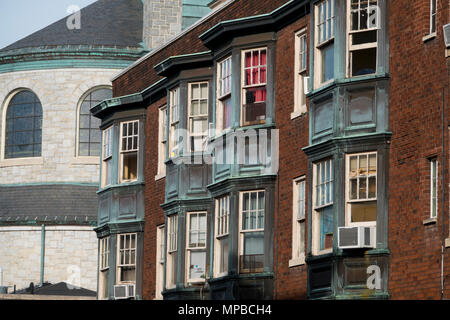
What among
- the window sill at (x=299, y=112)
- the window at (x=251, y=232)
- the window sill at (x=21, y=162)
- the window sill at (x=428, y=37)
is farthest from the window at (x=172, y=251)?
the window sill at (x=21, y=162)

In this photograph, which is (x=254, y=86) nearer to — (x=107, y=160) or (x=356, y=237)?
(x=356, y=237)

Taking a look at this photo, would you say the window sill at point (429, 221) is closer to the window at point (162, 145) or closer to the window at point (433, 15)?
the window at point (433, 15)

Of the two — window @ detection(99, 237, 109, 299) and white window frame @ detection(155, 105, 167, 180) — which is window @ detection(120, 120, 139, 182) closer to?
white window frame @ detection(155, 105, 167, 180)

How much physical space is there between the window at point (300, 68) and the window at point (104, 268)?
1204cm

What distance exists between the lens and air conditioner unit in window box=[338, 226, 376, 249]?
80.6 ft

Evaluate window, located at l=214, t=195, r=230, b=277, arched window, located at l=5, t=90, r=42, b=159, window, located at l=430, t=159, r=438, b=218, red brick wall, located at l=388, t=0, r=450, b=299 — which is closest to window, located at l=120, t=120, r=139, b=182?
window, located at l=214, t=195, r=230, b=277

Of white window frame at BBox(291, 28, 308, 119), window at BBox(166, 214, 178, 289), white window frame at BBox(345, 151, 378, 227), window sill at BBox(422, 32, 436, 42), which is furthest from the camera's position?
window at BBox(166, 214, 178, 289)

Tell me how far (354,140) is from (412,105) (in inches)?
64.7

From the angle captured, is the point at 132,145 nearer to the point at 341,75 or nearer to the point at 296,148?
the point at 296,148

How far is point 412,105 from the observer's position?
24281 millimetres

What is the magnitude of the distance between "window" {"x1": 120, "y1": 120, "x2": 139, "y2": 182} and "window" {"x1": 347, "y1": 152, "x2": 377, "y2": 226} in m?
13.2

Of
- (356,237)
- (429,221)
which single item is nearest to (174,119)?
(356,237)

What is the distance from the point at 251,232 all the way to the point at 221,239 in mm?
1475
